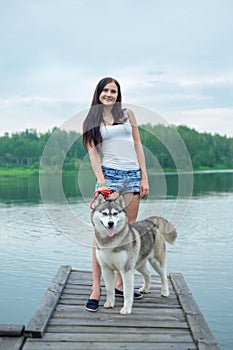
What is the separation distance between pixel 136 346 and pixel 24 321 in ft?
12.0

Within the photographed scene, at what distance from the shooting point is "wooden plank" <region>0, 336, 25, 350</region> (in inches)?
160

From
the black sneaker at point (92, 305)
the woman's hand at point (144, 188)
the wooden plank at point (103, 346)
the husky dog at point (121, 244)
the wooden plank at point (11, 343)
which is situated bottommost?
the wooden plank at point (11, 343)

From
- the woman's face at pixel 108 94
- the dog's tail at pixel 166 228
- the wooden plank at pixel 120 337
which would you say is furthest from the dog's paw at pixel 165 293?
the woman's face at pixel 108 94

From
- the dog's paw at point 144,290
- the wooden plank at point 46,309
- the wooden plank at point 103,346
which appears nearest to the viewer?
the wooden plank at point 103,346

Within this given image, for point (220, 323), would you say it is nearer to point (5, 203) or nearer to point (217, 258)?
point (217, 258)

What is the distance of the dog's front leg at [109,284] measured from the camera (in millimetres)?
4922

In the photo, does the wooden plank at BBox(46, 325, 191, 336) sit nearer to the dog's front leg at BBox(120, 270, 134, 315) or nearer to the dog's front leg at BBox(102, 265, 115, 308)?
the dog's front leg at BBox(120, 270, 134, 315)

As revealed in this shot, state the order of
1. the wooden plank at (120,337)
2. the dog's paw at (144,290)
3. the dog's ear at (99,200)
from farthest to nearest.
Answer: the dog's paw at (144,290) < the dog's ear at (99,200) < the wooden plank at (120,337)

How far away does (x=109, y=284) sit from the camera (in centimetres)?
500

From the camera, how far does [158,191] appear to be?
6469 millimetres

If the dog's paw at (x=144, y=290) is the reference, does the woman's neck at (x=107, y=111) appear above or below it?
above

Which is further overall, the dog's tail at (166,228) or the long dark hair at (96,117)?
the dog's tail at (166,228)

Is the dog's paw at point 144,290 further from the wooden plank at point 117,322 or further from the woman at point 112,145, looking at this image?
the wooden plank at point 117,322

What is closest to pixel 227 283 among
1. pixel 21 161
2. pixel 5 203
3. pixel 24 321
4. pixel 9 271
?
pixel 24 321
